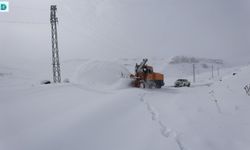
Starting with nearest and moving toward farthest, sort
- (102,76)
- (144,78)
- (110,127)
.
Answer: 1. (110,127)
2. (144,78)
3. (102,76)

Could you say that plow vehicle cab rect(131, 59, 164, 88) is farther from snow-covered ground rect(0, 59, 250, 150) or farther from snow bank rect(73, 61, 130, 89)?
snow-covered ground rect(0, 59, 250, 150)

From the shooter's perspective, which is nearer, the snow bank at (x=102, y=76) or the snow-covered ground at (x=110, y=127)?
the snow-covered ground at (x=110, y=127)

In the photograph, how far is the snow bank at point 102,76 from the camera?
105ft

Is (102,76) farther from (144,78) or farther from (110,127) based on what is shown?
(110,127)

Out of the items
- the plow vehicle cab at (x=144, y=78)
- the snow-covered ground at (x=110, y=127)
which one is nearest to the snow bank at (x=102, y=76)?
the plow vehicle cab at (x=144, y=78)

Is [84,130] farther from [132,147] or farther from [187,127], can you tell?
[187,127]

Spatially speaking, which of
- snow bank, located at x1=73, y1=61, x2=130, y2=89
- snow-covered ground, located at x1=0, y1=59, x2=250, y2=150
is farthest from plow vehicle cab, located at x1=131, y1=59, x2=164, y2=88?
snow-covered ground, located at x1=0, y1=59, x2=250, y2=150

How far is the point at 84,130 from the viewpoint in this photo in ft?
25.0

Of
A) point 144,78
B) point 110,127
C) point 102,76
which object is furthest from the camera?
point 102,76

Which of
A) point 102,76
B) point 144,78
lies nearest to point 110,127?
point 144,78

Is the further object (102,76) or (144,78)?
(102,76)

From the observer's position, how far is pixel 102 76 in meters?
34.3

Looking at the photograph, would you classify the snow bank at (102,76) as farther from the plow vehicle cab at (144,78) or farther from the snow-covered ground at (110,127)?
the snow-covered ground at (110,127)

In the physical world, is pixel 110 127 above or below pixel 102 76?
below
